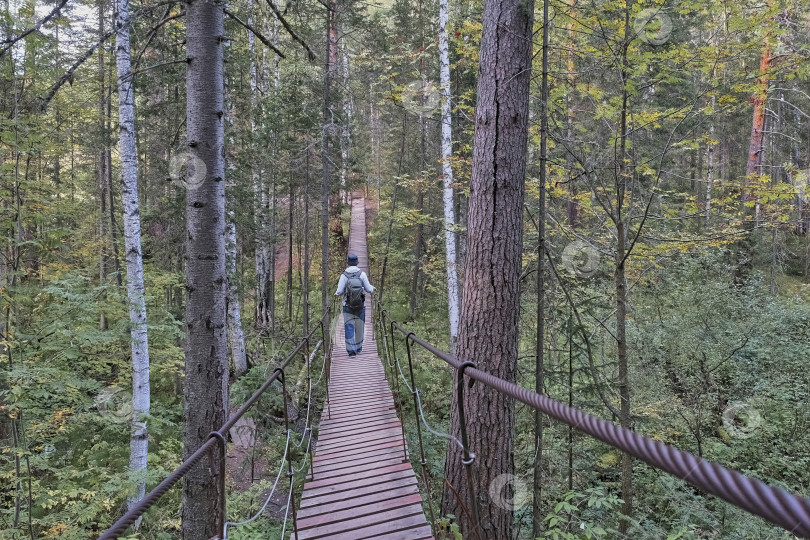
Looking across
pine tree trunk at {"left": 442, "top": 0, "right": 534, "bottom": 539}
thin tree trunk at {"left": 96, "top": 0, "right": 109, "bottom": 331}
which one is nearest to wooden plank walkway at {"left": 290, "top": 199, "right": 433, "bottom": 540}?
pine tree trunk at {"left": 442, "top": 0, "right": 534, "bottom": 539}

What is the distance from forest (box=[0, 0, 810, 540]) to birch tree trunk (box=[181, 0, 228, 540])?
0.01 m

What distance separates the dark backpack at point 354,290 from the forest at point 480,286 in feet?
3.92

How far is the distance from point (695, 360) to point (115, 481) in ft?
31.4

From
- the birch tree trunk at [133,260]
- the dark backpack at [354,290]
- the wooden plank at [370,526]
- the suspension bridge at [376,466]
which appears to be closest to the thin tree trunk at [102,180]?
the birch tree trunk at [133,260]

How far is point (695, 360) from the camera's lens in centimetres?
727

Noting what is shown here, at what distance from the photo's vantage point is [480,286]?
3230 millimetres

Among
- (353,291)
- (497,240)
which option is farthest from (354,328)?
(497,240)

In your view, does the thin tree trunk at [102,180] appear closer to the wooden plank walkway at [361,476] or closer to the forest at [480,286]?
the forest at [480,286]

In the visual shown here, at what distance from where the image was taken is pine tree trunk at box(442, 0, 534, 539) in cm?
310

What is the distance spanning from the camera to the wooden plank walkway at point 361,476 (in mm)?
3258

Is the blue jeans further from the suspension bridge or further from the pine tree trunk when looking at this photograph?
the pine tree trunk

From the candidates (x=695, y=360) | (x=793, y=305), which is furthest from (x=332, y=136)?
(x=793, y=305)

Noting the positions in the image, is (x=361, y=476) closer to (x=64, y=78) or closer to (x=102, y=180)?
(x=64, y=78)

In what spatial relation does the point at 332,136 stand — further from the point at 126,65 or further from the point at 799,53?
the point at 799,53
